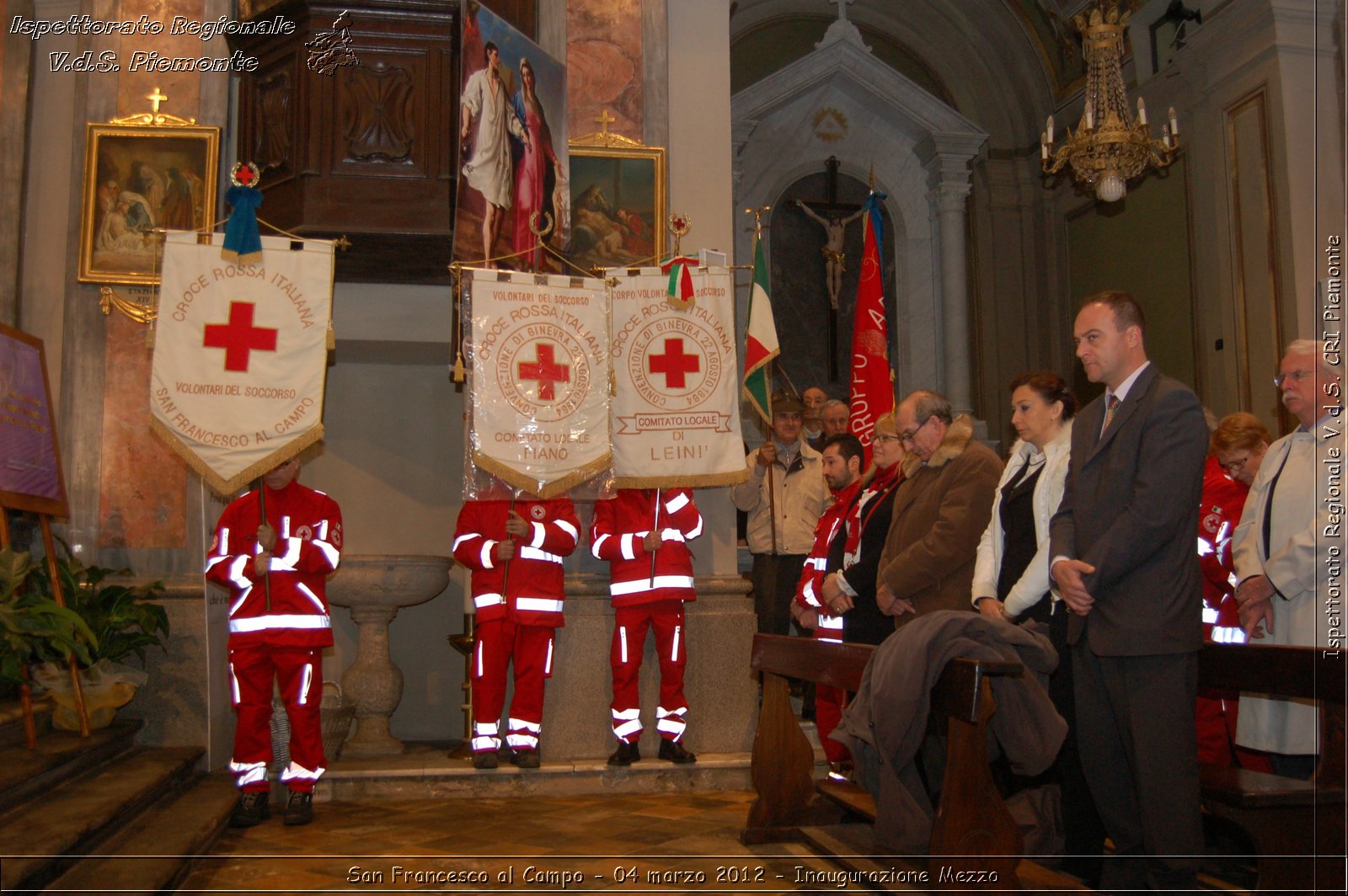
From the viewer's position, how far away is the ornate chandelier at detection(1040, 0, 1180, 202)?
31.5 feet

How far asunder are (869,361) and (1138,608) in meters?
6.02

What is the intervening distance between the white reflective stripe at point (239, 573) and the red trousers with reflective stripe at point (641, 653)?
201 centimetres

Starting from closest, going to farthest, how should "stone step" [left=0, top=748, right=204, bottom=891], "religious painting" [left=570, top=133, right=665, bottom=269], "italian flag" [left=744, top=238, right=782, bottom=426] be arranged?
"stone step" [left=0, top=748, right=204, bottom=891], "italian flag" [left=744, top=238, right=782, bottom=426], "religious painting" [left=570, top=133, right=665, bottom=269]

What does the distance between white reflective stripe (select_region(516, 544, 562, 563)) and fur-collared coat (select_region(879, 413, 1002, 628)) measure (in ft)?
6.89

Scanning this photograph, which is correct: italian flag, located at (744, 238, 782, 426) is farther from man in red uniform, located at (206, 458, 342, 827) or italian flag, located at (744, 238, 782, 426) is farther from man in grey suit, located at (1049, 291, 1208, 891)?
man in grey suit, located at (1049, 291, 1208, 891)

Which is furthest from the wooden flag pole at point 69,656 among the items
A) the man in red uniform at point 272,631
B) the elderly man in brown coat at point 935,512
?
the elderly man in brown coat at point 935,512

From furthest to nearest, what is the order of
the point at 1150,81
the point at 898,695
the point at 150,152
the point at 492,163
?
1. the point at 1150,81
2. the point at 150,152
3. the point at 492,163
4. the point at 898,695

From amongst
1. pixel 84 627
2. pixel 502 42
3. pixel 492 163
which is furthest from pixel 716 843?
pixel 502 42

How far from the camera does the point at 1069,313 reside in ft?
42.6

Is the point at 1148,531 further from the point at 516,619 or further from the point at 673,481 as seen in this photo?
the point at 516,619

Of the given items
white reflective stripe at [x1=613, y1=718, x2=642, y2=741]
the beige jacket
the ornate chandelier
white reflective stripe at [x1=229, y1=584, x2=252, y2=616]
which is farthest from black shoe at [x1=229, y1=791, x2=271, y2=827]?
the ornate chandelier

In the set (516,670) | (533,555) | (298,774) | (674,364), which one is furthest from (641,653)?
(298,774)

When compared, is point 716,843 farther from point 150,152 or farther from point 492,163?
point 150,152

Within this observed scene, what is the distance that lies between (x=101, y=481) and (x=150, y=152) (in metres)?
1.92
